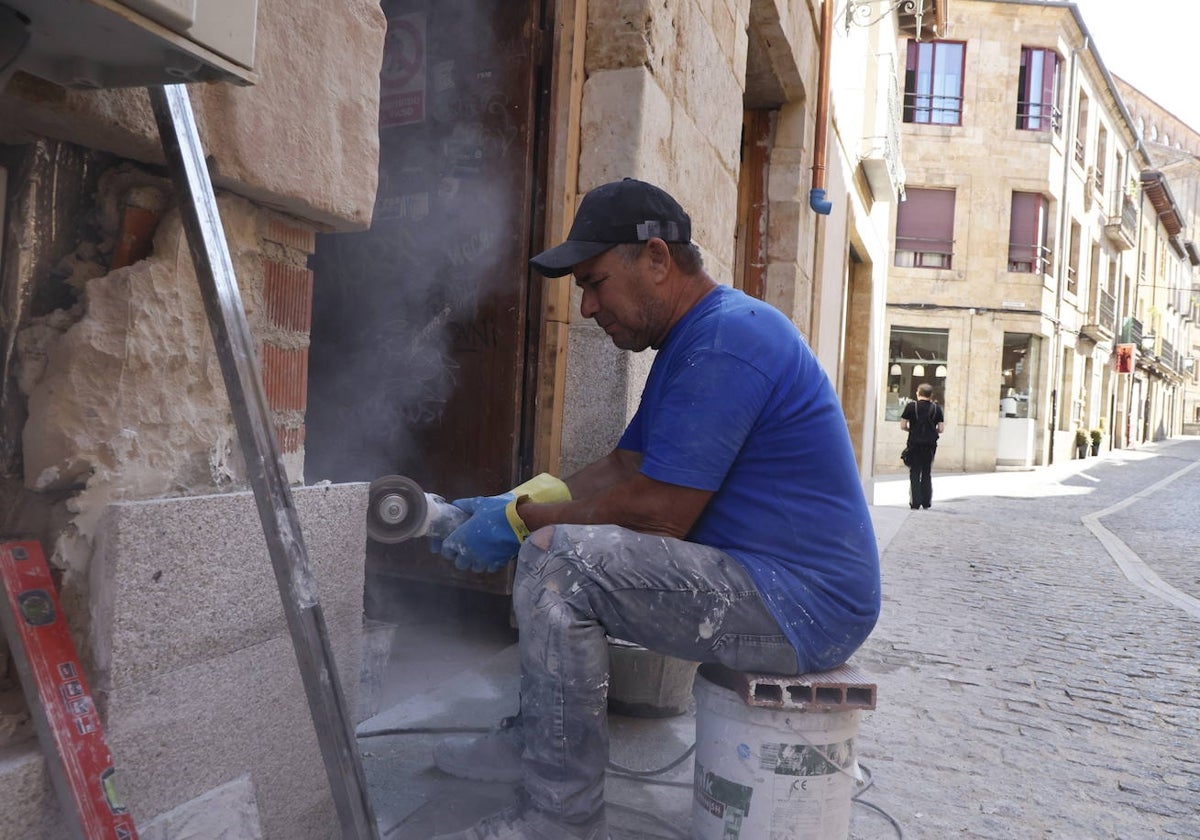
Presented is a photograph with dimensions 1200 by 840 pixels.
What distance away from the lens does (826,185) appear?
6.93 meters

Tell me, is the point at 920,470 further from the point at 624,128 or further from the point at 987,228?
the point at 987,228

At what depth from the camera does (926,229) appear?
22969mm

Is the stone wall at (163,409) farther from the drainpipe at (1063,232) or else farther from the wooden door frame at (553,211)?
the drainpipe at (1063,232)

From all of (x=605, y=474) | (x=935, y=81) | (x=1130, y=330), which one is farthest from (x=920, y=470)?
(x=1130, y=330)

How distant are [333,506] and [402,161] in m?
2.20

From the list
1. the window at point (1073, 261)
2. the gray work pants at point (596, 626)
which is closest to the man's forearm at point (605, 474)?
the gray work pants at point (596, 626)

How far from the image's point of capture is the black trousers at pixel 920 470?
11.7 m

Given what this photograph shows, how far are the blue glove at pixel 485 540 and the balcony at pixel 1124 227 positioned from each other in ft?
106

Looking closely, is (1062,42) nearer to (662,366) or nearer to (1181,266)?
(662,366)

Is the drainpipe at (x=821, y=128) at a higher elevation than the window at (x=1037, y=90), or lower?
lower

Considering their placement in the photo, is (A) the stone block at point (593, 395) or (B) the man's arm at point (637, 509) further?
(A) the stone block at point (593, 395)

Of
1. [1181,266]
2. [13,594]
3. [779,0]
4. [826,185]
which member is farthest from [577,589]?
[1181,266]

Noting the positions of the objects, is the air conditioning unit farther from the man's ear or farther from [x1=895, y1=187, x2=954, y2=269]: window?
[x1=895, y1=187, x2=954, y2=269]: window

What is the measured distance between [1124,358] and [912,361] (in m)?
14.5
